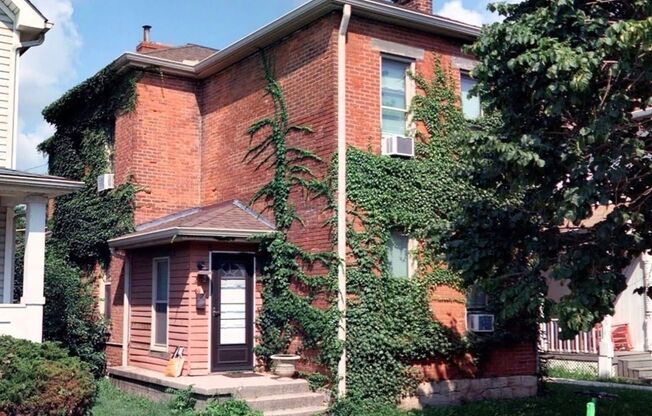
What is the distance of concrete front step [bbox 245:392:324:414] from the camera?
11617 millimetres

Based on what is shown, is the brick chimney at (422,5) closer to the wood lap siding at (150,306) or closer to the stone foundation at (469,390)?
the wood lap siding at (150,306)

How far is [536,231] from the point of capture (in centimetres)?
→ 1052

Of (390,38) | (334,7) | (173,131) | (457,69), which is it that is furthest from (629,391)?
(173,131)

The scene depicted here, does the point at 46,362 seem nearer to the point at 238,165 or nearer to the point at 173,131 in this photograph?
the point at 238,165

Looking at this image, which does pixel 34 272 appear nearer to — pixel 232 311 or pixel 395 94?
pixel 232 311

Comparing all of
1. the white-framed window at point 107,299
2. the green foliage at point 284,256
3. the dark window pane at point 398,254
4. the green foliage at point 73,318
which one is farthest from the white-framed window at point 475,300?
the white-framed window at point 107,299

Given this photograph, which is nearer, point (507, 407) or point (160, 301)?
point (507, 407)

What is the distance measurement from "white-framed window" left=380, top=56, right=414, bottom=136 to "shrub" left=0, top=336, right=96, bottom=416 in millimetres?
6638

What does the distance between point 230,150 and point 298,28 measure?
332 centimetres

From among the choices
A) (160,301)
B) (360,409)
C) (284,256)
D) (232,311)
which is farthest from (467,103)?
(160,301)

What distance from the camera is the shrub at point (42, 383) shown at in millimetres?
9367

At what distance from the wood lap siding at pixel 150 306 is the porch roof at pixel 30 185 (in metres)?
2.62

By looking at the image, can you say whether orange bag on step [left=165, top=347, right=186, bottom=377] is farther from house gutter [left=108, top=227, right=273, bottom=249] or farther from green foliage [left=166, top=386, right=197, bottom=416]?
house gutter [left=108, top=227, right=273, bottom=249]

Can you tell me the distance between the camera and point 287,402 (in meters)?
11.9
